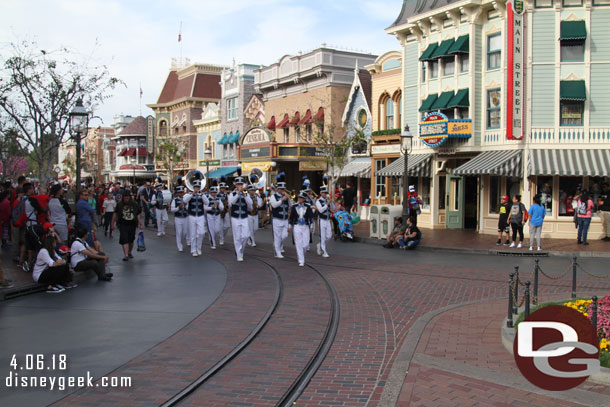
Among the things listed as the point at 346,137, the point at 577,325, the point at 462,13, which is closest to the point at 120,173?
the point at 346,137

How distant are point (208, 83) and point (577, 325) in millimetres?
48807

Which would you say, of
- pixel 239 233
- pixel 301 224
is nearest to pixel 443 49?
pixel 301 224

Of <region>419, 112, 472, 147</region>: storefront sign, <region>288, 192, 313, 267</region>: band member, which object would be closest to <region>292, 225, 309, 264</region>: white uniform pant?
<region>288, 192, 313, 267</region>: band member

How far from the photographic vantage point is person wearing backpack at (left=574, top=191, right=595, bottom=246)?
1762cm

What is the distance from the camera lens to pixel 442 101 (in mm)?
23109

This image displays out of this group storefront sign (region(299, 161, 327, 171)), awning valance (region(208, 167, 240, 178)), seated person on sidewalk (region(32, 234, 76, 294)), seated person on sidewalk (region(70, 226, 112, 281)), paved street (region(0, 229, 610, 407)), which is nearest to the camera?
paved street (region(0, 229, 610, 407))

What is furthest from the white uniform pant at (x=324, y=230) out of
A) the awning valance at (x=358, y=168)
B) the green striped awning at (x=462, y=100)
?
the awning valance at (x=358, y=168)

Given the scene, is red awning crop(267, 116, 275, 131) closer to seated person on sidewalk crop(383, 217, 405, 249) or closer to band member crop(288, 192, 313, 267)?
seated person on sidewalk crop(383, 217, 405, 249)

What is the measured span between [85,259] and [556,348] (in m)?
8.40

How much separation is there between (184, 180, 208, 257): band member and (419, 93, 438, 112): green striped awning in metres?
11.5

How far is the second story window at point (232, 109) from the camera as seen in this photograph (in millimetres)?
44250

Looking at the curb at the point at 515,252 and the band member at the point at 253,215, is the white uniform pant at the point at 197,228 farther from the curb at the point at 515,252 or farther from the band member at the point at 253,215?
the curb at the point at 515,252

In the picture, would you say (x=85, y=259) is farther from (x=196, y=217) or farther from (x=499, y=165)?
(x=499, y=165)

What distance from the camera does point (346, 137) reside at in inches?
1232
